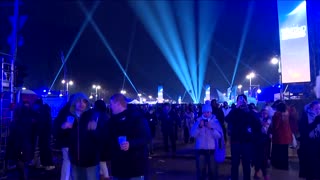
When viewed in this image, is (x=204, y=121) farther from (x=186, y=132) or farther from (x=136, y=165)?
(x=186, y=132)

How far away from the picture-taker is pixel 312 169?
8383mm

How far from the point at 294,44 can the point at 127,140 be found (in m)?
15.4

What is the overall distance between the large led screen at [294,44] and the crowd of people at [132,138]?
475 centimetres

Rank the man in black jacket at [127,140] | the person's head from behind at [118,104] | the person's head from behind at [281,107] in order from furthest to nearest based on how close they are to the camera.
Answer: the person's head from behind at [281,107], the person's head from behind at [118,104], the man in black jacket at [127,140]

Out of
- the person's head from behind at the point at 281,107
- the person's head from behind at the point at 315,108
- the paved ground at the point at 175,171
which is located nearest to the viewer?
the person's head from behind at the point at 315,108

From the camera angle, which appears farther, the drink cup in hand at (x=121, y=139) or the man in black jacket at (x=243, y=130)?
the man in black jacket at (x=243, y=130)

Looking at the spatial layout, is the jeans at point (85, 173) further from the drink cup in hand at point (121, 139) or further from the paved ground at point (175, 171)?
the paved ground at point (175, 171)

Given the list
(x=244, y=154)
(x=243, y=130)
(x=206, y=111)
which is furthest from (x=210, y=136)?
(x=244, y=154)

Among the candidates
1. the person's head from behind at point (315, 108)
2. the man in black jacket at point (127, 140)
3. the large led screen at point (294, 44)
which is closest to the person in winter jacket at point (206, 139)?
the person's head from behind at point (315, 108)

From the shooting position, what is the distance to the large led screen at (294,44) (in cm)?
1822

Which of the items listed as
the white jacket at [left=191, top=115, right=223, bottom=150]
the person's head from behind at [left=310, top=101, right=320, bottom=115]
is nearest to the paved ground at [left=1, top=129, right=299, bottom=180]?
the white jacket at [left=191, top=115, right=223, bottom=150]

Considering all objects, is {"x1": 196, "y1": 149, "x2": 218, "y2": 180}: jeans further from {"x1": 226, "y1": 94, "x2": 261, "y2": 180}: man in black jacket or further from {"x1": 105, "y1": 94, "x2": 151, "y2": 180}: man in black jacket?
{"x1": 105, "y1": 94, "x2": 151, "y2": 180}: man in black jacket

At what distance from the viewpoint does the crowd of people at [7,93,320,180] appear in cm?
527

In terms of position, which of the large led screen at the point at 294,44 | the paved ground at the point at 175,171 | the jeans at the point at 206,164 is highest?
the large led screen at the point at 294,44
